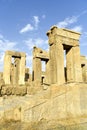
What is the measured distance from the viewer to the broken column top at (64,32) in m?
10.7

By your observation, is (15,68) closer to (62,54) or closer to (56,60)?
(62,54)

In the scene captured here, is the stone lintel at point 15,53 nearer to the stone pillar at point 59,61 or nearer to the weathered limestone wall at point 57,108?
the stone pillar at point 59,61

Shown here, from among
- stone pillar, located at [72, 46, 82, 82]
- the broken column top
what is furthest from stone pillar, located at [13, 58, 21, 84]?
stone pillar, located at [72, 46, 82, 82]

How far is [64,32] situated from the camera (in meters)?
11.1

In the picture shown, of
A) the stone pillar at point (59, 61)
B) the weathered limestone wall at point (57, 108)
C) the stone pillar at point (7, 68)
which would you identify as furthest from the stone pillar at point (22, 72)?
the weathered limestone wall at point (57, 108)

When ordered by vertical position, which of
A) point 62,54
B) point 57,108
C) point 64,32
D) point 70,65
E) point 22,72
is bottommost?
point 57,108

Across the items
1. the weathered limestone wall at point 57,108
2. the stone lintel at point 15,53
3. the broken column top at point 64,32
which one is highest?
the broken column top at point 64,32

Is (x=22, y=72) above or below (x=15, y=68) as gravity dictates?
below

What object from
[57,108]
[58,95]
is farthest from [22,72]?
[57,108]

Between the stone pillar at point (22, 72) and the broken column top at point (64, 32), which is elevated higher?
the broken column top at point (64, 32)

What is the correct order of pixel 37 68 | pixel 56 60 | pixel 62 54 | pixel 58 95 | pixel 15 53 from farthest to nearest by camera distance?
pixel 15 53 < pixel 37 68 < pixel 62 54 < pixel 56 60 < pixel 58 95

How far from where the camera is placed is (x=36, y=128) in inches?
229

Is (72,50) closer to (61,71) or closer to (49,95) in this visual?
(61,71)

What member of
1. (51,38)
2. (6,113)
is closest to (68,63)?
(51,38)
